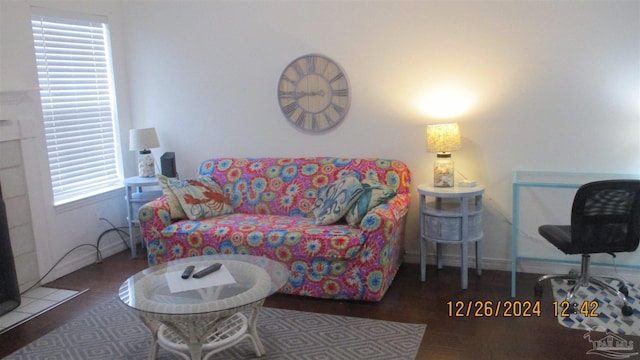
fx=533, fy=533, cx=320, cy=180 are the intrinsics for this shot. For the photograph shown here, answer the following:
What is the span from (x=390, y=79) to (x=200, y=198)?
170 cm

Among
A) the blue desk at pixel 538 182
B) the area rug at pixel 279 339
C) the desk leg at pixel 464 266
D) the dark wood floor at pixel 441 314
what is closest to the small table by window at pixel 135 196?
the dark wood floor at pixel 441 314

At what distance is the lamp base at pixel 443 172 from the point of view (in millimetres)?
3752

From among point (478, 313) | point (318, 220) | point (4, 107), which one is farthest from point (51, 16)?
point (478, 313)

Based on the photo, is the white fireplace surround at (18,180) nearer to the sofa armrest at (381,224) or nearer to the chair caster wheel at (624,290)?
the sofa armrest at (381,224)

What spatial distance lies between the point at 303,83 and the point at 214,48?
0.88 meters

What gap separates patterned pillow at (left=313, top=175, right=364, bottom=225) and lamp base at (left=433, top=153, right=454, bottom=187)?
558mm

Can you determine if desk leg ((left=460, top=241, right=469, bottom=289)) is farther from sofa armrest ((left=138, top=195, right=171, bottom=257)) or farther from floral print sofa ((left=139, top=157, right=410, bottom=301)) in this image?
sofa armrest ((left=138, top=195, right=171, bottom=257))

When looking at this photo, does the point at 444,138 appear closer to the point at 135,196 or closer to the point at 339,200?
the point at 339,200

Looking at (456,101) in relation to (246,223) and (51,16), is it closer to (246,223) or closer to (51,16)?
(246,223)

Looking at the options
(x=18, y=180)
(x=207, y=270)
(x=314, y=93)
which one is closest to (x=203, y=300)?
(x=207, y=270)

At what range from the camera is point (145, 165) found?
4.59 metres

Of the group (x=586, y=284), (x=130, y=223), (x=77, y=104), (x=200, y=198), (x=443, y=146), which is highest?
(x=77, y=104)

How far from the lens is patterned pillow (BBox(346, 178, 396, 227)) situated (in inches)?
139

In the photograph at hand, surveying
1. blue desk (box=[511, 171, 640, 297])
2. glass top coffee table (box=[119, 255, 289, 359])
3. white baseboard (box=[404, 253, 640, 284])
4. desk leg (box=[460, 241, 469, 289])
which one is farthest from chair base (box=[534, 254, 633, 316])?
glass top coffee table (box=[119, 255, 289, 359])
